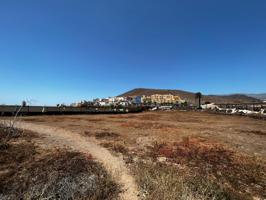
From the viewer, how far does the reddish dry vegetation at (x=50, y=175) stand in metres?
8.49

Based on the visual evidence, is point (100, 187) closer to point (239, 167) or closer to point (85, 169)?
point (85, 169)

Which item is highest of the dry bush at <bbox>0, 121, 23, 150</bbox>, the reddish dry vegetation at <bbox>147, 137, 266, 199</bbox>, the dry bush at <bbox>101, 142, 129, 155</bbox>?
the dry bush at <bbox>0, 121, 23, 150</bbox>

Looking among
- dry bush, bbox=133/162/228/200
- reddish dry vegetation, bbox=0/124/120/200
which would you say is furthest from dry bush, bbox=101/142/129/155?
dry bush, bbox=133/162/228/200

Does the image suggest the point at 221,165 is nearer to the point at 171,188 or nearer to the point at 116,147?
the point at 171,188

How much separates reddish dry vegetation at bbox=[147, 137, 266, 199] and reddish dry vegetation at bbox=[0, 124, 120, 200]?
4.24 meters

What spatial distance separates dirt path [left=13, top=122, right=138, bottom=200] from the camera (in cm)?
933

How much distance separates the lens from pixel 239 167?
41.5 feet

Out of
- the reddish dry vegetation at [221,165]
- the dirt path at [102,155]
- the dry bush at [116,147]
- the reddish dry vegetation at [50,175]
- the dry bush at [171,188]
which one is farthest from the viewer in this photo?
the dry bush at [116,147]

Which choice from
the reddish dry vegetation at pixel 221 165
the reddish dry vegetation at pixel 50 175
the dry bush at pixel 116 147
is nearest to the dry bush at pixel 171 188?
the reddish dry vegetation at pixel 221 165

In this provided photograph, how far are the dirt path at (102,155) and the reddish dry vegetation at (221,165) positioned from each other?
2.59m

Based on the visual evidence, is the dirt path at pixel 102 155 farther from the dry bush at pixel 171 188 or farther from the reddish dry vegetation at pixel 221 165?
the reddish dry vegetation at pixel 221 165

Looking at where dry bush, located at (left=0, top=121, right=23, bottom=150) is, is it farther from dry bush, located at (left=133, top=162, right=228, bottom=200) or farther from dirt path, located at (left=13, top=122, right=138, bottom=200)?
dry bush, located at (left=133, top=162, right=228, bottom=200)

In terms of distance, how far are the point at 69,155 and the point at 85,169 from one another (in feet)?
7.96

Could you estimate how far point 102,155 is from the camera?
13.7 m
